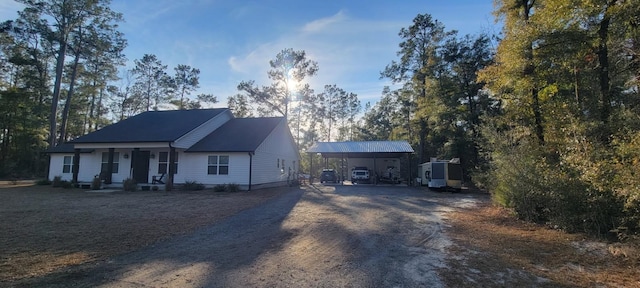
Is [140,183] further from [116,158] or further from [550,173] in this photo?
[550,173]

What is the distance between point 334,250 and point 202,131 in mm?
17149

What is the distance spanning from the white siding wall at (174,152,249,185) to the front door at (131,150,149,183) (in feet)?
7.06

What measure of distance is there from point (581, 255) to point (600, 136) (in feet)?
15.2

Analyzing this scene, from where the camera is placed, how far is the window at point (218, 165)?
19281 mm

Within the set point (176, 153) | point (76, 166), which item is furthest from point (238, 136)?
point (76, 166)

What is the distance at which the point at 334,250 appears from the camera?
6.16 metres

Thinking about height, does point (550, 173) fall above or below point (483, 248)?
above

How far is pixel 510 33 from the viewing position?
483 inches

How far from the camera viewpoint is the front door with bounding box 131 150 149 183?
20.1 meters

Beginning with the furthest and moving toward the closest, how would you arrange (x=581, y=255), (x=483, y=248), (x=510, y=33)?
(x=510, y=33)
(x=483, y=248)
(x=581, y=255)

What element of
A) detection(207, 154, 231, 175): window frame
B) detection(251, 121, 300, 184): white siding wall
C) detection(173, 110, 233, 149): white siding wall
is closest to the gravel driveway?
detection(207, 154, 231, 175): window frame

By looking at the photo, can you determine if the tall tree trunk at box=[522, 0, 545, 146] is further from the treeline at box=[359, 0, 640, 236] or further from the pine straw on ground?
the pine straw on ground

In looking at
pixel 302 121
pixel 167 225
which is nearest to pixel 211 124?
pixel 167 225

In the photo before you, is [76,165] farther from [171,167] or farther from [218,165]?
[218,165]
